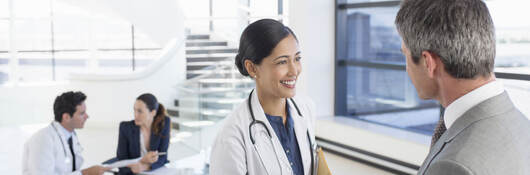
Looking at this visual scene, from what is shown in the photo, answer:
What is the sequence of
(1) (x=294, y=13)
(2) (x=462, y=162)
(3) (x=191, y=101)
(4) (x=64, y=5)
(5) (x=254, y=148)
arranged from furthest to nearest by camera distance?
1. (4) (x=64, y=5)
2. (3) (x=191, y=101)
3. (1) (x=294, y=13)
4. (5) (x=254, y=148)
5. (2) (x=462, y=162)

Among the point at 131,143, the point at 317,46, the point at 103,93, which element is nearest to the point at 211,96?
the point at 317,46

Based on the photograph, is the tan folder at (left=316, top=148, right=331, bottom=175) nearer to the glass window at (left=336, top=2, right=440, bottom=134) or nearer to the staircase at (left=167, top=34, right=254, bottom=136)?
the glass window at (left=336, top=2, right=440, bottom=134)

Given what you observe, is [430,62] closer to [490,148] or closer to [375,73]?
[490,148]

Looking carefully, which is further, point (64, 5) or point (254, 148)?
point (64, 5)

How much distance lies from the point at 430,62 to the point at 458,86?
90 millimetres

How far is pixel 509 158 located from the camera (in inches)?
42.6

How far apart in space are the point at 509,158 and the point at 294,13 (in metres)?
5.01

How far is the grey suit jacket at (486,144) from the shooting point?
1.06 m

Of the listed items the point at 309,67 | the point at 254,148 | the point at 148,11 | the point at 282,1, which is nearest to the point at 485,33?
the point at 254,148

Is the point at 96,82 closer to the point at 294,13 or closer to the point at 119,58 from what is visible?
the point at 294,13

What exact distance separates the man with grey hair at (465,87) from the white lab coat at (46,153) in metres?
2.74

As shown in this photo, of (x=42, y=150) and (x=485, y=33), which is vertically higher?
(x=485, y=33)

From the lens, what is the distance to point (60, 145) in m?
3.38

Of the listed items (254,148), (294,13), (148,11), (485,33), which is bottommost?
(254,148)
